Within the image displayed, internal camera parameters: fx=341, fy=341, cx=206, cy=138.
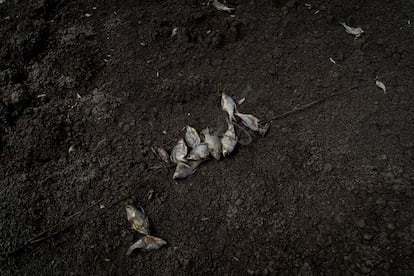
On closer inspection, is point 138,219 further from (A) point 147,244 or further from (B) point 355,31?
(B) point 355,31

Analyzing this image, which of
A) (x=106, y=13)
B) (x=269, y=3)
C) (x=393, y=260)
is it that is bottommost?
(x=393, y=260)

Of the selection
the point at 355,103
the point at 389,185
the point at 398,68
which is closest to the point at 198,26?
the point at 355,103

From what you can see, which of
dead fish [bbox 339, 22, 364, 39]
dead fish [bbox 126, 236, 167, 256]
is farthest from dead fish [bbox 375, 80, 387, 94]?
dead fish [bbox 126, 236, 167, 256]

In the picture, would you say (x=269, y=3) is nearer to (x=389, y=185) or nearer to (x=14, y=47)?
(x=389, y=185)

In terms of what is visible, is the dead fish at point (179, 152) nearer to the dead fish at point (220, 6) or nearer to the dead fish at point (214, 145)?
the dead fish at point (214, 145)

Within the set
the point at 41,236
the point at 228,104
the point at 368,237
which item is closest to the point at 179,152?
the point at 228,104
